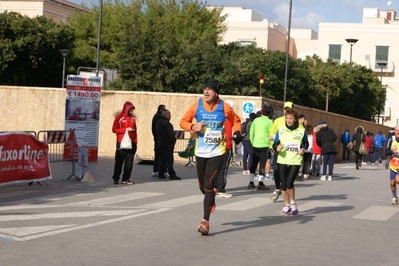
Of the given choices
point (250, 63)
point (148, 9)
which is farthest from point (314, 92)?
point (148, 9)

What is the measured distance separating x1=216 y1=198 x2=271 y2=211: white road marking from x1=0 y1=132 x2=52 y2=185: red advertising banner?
4446 millimetres

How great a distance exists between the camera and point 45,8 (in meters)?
77.3

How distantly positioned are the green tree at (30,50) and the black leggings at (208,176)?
139 feet

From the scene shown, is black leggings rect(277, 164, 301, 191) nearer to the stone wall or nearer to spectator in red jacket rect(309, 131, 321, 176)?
spectator in red jacket rect(309, 131, 321, 176)

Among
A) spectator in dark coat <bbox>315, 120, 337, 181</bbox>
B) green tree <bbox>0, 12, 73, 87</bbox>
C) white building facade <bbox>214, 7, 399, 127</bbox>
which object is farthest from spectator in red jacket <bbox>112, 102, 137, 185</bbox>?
white building facade <bbox>214, 7, 399, 127</bbox>

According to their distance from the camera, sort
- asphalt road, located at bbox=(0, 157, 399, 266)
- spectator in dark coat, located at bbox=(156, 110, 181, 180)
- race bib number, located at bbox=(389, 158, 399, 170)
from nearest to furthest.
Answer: asphalt road, located at bbox=(0, 157, 399, 266)
race bib number, located at bbox=(389, 158, 399, 170)
spectator in dark coat, located at bbox=(156, 110, 181, 180)

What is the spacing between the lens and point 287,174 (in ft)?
41.9

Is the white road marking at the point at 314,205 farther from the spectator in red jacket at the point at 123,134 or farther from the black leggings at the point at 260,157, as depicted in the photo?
the spectator in red jacket at the point at 123,134

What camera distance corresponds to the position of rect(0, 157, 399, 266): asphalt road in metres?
8.75

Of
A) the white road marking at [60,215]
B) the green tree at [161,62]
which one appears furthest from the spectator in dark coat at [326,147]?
the green tree at [161,62]

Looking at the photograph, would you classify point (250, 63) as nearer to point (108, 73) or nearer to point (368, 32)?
point (108, 73)

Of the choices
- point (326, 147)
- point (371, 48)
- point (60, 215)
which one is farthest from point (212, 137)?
point (371, 48)

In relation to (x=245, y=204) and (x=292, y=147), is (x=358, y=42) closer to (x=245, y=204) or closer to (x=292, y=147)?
(x=245, y=204)

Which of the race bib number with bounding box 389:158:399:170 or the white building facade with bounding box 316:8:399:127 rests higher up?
the white building facade with bounding box 316:8:399:127
